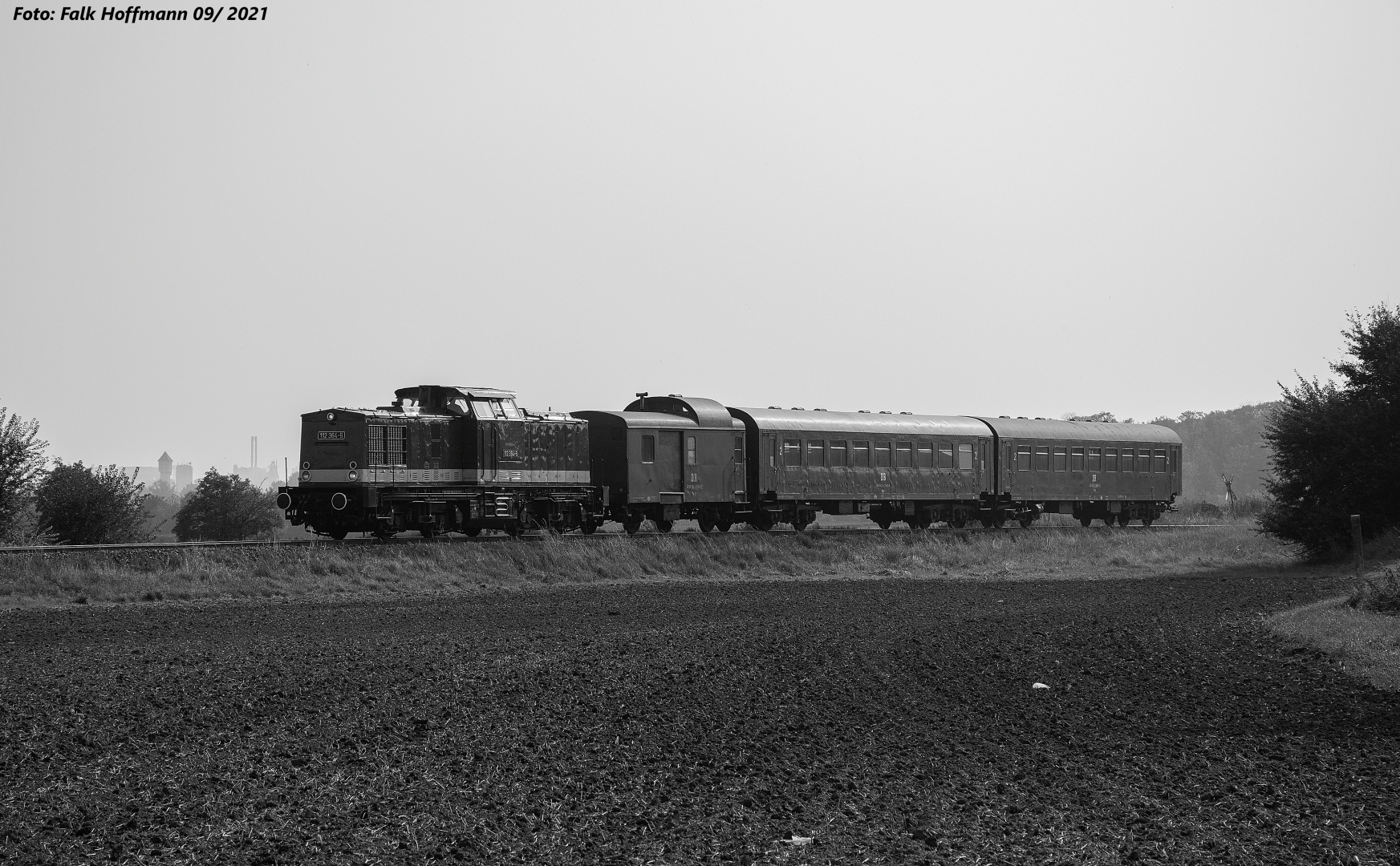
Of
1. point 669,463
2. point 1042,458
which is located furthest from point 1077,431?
point 669,463

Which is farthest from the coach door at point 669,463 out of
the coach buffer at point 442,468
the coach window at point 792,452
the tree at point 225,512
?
the tree at point 225,512

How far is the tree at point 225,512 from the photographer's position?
55281mm

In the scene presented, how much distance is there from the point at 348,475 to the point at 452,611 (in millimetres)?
8168

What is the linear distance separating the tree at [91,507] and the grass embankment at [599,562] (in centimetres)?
2304

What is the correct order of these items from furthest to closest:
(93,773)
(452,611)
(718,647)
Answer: (452,611), (718,647), (93,773)

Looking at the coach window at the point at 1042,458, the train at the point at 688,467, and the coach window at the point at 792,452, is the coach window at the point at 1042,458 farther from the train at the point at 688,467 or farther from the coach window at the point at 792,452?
the coach window at the point at 792,452

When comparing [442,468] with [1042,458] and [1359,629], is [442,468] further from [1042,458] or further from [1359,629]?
[1042,458]

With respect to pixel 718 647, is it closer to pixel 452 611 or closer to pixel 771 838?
pixel 452 611

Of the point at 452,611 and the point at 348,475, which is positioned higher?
the point at 348,475

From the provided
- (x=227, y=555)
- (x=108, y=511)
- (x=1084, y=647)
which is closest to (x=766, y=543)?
(x=227, y=555)

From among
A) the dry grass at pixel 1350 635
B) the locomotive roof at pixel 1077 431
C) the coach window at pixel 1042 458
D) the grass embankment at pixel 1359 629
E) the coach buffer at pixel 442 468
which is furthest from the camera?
the coach window at pixel 1042 458

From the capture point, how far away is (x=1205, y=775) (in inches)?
323

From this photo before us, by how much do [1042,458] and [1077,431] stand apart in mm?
2463

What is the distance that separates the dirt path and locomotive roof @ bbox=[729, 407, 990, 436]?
59.9 feet
